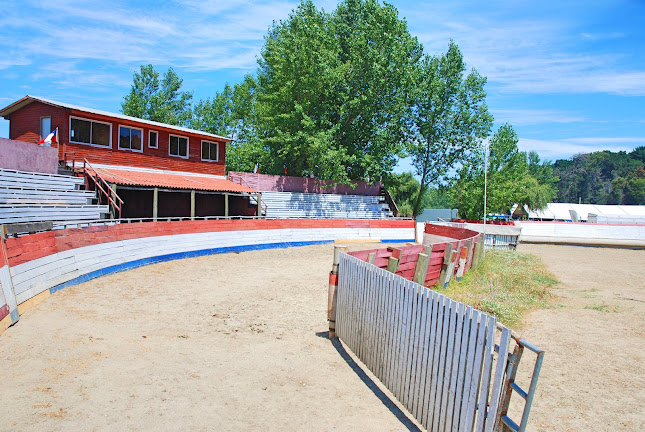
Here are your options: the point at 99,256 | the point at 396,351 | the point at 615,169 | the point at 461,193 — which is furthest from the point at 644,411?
the point at 615,169

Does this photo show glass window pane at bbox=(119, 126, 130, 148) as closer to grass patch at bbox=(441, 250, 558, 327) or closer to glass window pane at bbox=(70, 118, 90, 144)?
glass window pane at bbox=(70, 118, 90, 144)

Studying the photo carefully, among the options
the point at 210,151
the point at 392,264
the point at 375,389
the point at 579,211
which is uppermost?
the point at 210,151

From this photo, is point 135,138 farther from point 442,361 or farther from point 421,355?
point 442,361

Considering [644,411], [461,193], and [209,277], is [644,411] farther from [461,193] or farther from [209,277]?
[461,193]

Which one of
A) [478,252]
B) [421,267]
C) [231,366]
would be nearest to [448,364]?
[231,366]

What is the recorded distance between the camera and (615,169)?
151 m

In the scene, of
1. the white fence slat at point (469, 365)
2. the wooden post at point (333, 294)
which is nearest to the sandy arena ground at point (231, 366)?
the wooden post at point (333, 294)

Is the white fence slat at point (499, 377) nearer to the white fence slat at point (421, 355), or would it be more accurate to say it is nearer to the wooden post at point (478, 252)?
the white fence slat at point (421, 355)

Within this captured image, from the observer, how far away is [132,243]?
16344mm

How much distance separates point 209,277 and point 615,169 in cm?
17066

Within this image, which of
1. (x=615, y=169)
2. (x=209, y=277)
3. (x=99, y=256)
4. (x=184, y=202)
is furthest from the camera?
(x=615, y=169)

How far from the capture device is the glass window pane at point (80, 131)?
22.4 meters

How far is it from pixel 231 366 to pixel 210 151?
78.6 feet

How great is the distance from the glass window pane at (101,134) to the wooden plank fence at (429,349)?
66.4 ft
